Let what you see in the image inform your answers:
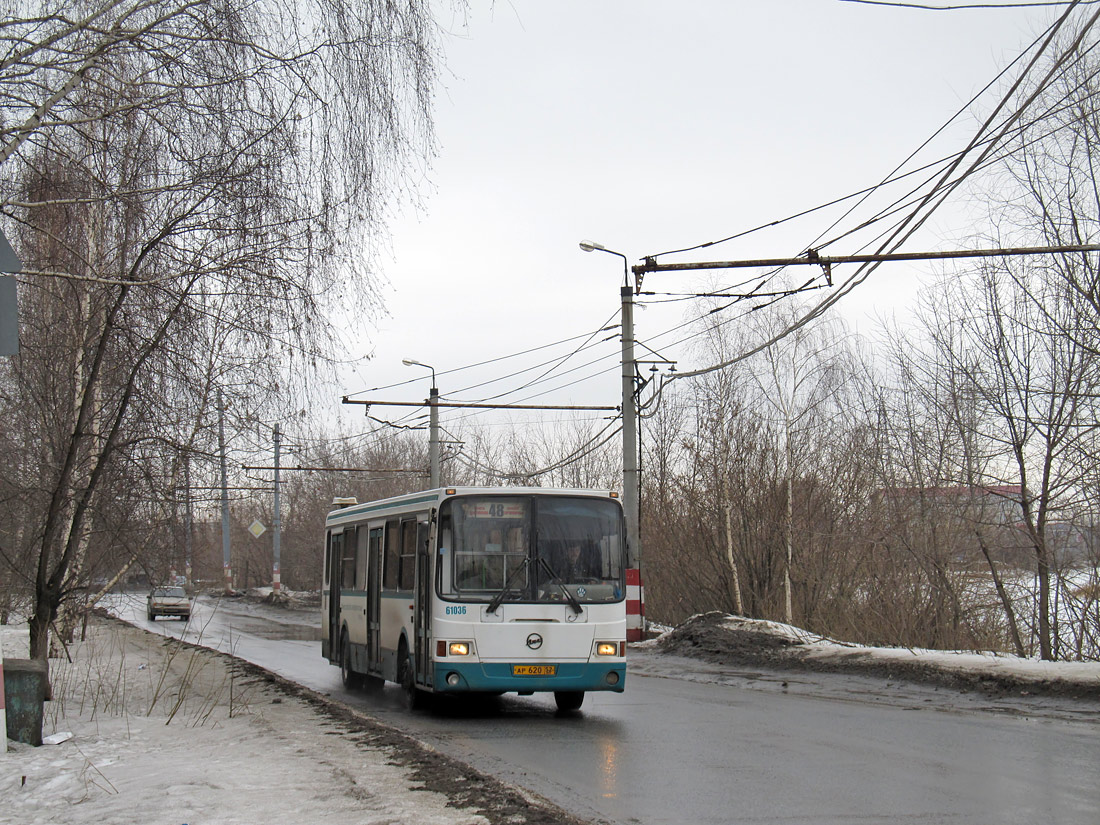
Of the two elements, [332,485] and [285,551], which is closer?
[332,485]

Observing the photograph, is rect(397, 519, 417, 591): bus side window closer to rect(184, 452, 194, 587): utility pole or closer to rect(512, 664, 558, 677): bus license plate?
rect(512, 664, 558, 677): bus license plate

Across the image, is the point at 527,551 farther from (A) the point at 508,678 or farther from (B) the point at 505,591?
(A) the point at 508,678

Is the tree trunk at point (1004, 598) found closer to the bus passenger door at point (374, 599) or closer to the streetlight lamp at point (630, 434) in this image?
the streetlight lamp at point (630, 434)

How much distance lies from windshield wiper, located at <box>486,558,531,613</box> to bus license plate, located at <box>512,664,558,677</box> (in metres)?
0.71

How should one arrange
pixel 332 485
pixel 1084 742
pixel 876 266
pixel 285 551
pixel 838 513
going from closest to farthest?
pixel 1084 742 < pixel 876 266 < pixel 838 513 < pixel 332 485 < pixel 285 551

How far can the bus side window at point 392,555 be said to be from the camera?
15.2m

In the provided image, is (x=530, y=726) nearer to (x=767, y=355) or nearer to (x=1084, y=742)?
(x=1084, y=742)

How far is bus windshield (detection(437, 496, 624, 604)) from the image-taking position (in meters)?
13.3

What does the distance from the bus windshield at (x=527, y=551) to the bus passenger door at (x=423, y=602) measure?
0.34 m

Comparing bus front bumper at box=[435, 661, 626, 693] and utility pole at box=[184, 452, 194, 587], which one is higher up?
utility pole at box=[184, 452, 194, 587]

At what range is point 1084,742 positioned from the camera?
10258 mm

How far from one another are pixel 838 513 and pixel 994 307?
22.7 ft

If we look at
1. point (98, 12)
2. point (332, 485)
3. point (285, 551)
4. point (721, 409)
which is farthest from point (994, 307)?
point (285, 551)

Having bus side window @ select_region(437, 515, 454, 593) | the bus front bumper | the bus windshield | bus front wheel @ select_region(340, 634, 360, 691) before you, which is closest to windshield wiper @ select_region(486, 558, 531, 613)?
the bus windshield
